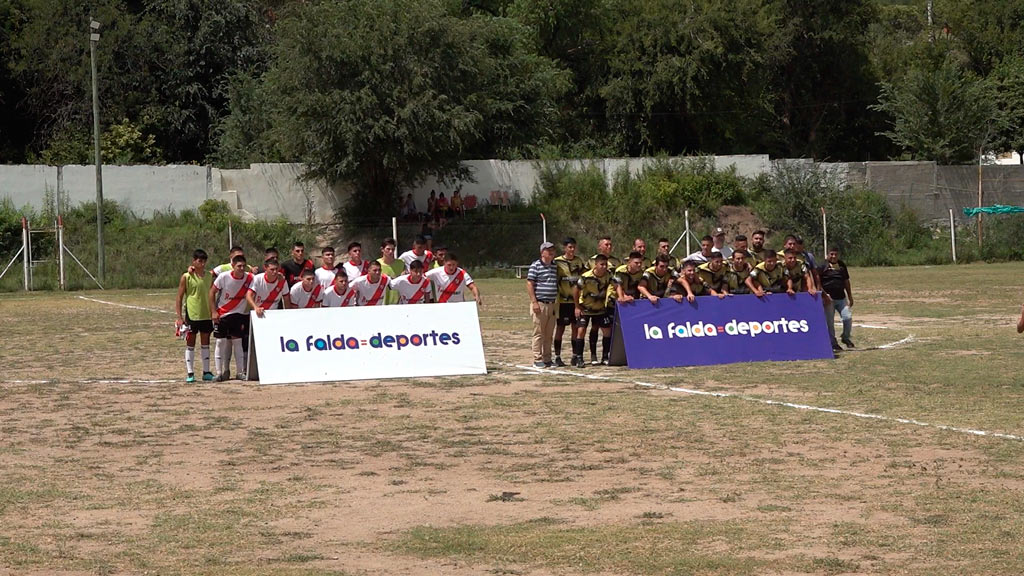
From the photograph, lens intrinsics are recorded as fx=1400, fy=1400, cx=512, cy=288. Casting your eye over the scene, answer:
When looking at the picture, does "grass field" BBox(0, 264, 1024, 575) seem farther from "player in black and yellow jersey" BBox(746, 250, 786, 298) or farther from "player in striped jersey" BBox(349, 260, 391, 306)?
"player in striped jersey" BBox(349, 260, 391, 306)

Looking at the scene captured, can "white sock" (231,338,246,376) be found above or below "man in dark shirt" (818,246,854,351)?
below

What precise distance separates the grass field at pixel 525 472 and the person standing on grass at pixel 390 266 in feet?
6.33

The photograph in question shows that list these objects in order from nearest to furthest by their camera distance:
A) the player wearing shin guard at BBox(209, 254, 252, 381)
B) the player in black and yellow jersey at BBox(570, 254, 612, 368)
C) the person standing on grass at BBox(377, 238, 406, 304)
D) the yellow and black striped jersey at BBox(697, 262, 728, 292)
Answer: the player wearing shin guard at BBox(209, 254, 252, 381), the player in black and yellow jersey at BBox(570, 254, 612, 368), the yellow and black striped jersey at BBox(697, 262, 728, 292), the person standing on grass at BBox(377, 238, 406, 304)

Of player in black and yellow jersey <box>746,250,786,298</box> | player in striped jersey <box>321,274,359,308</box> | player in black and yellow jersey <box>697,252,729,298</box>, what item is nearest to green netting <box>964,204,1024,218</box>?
player in black and yellow jersey <box>746,250,786,298</box>

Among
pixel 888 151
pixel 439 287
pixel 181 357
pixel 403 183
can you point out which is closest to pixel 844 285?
pixel 439 287

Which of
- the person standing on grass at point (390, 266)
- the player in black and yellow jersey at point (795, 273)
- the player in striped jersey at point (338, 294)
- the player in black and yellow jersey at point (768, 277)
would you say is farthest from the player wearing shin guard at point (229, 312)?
the player in black and yellow jersey at point (795, 273)

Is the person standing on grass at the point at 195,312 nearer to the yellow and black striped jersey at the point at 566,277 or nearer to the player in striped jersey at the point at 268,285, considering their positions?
the player in striped jersey at the point at 268,285

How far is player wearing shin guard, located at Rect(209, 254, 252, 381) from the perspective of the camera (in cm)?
1919

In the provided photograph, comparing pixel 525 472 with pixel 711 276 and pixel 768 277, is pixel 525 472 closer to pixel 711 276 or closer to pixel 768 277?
pixel 711 276

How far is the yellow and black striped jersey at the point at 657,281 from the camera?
20312 millimetres

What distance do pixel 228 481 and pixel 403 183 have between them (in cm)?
4335

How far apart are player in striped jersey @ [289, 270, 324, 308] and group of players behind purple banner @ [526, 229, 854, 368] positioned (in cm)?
303

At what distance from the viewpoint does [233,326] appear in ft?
63.4

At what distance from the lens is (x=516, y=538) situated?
31.0 ft
